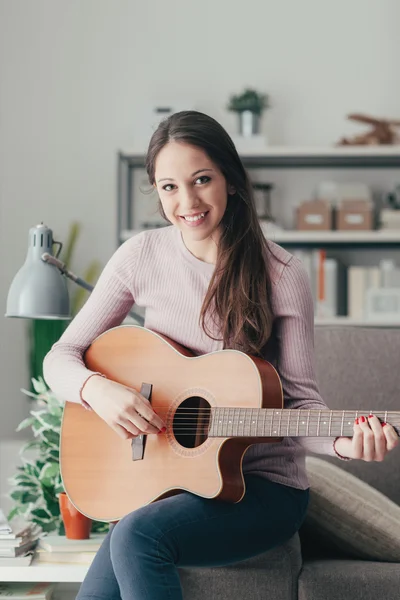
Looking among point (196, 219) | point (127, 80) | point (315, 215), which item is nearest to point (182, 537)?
point (196, 219)

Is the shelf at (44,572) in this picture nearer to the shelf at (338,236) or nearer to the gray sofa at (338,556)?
the gray sofa at (338,556)

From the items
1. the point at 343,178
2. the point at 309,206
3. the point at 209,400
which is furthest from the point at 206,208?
the point at 343,178

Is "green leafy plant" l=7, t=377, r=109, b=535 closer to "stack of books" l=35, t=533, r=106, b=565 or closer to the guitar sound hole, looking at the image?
"stack of books" l=35, t=533, r=106, b=565

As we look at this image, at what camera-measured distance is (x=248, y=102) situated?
382 cm

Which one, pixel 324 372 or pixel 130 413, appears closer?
pixel 130 413

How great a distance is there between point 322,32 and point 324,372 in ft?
7.65

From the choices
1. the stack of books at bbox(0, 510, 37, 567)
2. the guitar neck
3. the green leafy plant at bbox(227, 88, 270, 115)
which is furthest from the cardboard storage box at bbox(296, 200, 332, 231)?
the guitar neck

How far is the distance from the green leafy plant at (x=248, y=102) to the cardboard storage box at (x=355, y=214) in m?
0.57

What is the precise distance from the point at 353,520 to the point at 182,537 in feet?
1.55

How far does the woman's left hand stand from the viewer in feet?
4.44

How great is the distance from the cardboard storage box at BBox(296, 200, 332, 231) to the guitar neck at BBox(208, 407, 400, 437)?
243cm

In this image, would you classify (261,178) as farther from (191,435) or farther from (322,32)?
(191,435)

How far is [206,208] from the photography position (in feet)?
5.30

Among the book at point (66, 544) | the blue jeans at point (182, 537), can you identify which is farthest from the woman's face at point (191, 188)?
the book at point (66, 544)
